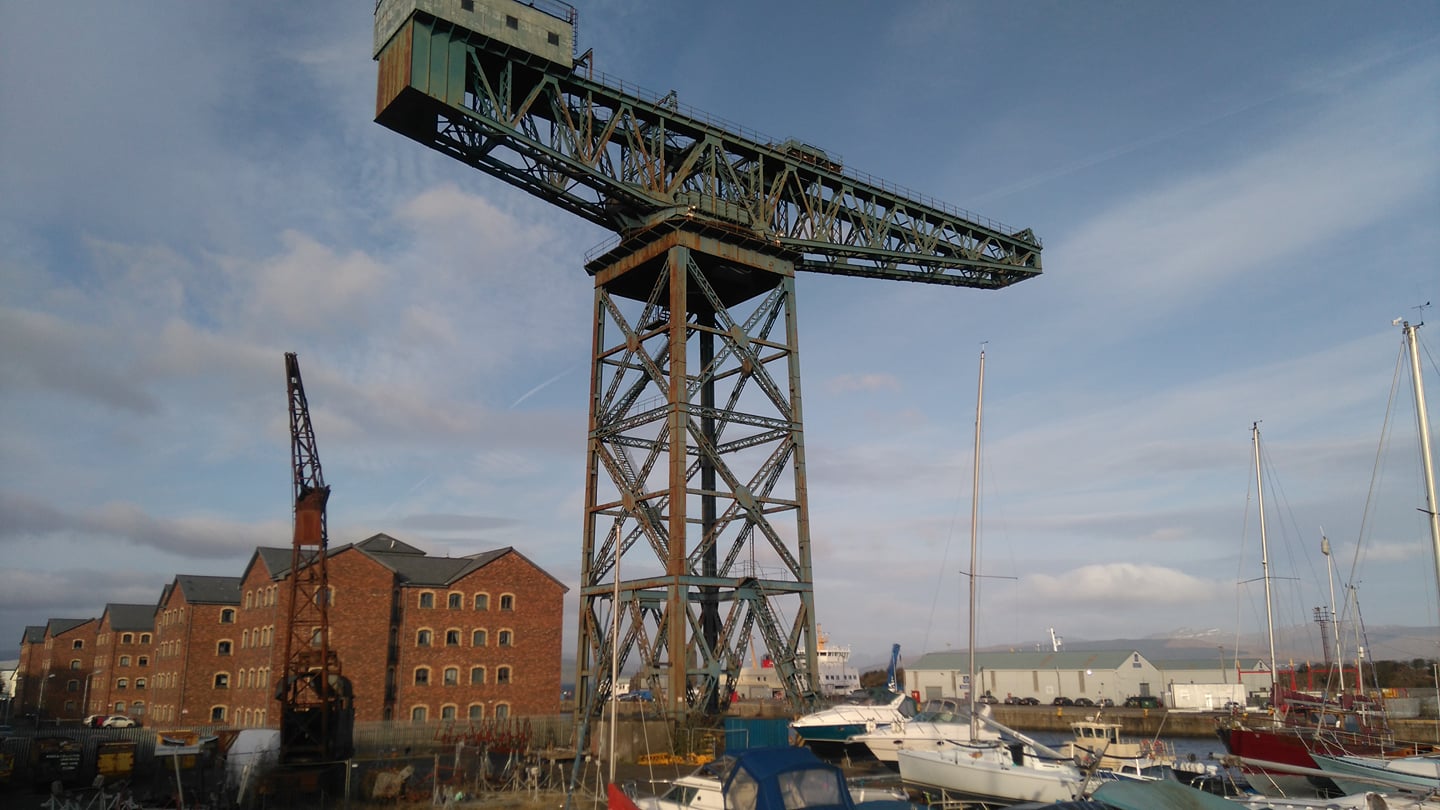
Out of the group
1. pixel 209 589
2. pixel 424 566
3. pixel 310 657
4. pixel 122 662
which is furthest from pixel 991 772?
pixel 122 662

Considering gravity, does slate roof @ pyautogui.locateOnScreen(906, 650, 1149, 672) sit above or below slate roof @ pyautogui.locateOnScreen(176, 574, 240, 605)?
below

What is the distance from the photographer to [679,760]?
33031mm

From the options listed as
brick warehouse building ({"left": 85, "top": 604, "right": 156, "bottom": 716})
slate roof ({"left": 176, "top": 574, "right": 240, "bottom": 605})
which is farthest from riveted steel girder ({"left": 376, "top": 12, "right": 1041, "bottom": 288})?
brick warehouse building ({"left": 85, "top": 604, "right": 156, "bottom": 716})

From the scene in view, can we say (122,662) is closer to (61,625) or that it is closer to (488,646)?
(61,625)

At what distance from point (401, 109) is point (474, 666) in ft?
118

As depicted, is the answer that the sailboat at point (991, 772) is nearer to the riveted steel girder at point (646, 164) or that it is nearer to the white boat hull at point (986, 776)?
the white boat hull at point (986, 776)

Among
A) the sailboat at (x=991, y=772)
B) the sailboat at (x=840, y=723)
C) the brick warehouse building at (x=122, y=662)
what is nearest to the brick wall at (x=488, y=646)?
the sailboat at (x=840, y=723)

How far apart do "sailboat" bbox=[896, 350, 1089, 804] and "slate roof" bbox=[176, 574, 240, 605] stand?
53.5m

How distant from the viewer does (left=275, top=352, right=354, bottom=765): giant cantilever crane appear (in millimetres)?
44500

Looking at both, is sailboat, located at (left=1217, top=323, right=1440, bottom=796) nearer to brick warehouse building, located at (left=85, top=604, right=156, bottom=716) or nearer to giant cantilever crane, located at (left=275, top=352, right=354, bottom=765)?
giant cantilever crane, located at (left=275, top=352, right=354, bottom=765)

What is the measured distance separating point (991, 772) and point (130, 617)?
94865 millimetres

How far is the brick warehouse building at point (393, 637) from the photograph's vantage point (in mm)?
55031

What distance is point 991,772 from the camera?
1105 inches

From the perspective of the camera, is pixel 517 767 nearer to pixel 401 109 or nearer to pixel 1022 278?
pixel 401 109
